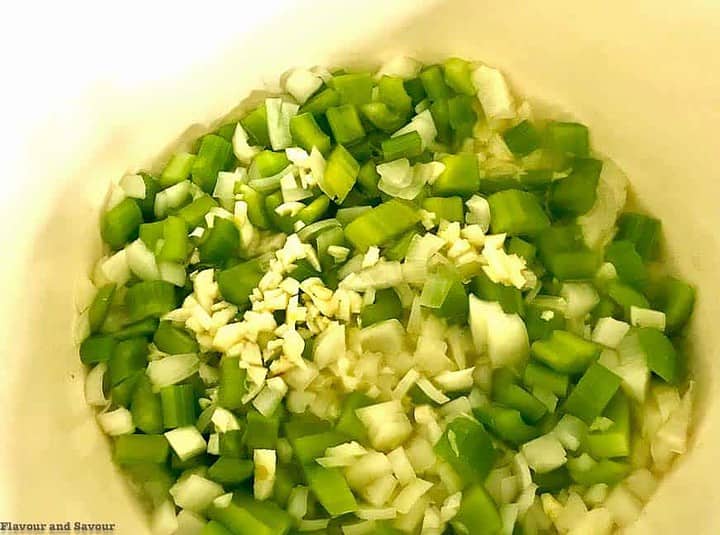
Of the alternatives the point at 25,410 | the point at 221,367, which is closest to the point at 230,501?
the point at 221,367

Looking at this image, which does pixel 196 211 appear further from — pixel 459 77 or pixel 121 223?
pixel 459 77

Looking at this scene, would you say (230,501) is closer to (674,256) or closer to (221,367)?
(221,367)

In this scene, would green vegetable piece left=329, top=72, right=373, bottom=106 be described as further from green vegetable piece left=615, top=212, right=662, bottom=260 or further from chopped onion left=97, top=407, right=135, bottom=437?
chopped onion left=97, top=407, right=135, bottom=437

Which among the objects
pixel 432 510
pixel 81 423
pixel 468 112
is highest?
pixel 468 112

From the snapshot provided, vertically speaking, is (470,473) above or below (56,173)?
below

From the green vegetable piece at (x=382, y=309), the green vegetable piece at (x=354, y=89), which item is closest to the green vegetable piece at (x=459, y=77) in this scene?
the green vegetable piece at (x=354, y=89)

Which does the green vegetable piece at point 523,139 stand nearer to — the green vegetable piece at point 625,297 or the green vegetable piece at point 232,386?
the green vegetable piece at point 625,297

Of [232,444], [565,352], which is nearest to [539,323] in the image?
[565,352]
